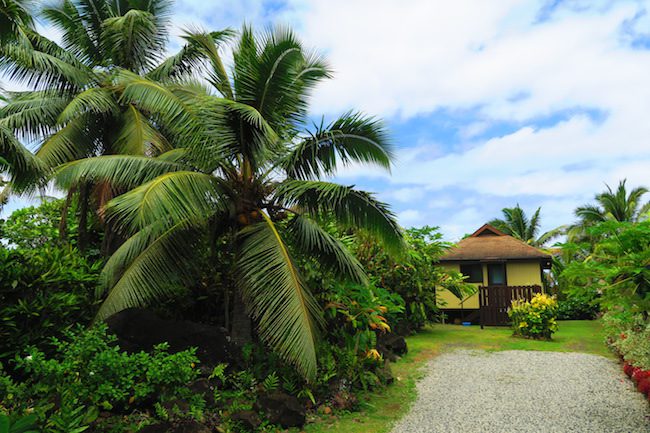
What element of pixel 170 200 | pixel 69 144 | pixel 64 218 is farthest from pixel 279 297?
pixel 69 144

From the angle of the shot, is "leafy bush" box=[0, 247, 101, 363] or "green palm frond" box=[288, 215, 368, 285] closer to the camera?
"leafy bush" box=[0, 247, 101, 363]

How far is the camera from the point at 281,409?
6438 millimetres

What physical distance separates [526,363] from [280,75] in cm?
840

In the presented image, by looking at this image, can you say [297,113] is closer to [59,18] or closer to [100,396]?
[100,396]

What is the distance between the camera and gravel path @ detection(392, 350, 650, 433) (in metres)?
6.85

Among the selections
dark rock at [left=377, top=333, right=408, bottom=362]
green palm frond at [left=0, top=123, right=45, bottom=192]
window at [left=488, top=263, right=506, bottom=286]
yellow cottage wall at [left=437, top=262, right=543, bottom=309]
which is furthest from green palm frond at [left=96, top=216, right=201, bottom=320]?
window at [left=488, top=263, right=506, bottom=286]

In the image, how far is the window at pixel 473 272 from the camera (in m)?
21.5

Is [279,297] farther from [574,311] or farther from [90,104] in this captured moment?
[574,311]

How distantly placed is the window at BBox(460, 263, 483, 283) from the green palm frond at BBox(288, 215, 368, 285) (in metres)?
14.9

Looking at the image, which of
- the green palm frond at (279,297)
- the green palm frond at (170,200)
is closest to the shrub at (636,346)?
the green palm frond at (279,297)

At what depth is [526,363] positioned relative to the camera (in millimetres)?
10938

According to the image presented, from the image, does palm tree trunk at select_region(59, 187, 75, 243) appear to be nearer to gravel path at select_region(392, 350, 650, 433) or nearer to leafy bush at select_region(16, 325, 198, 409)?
leafy bush at select_region(16, 325, 198, 409)

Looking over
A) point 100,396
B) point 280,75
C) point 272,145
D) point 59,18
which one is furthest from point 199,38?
point 59,18

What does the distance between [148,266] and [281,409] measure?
292 cm
